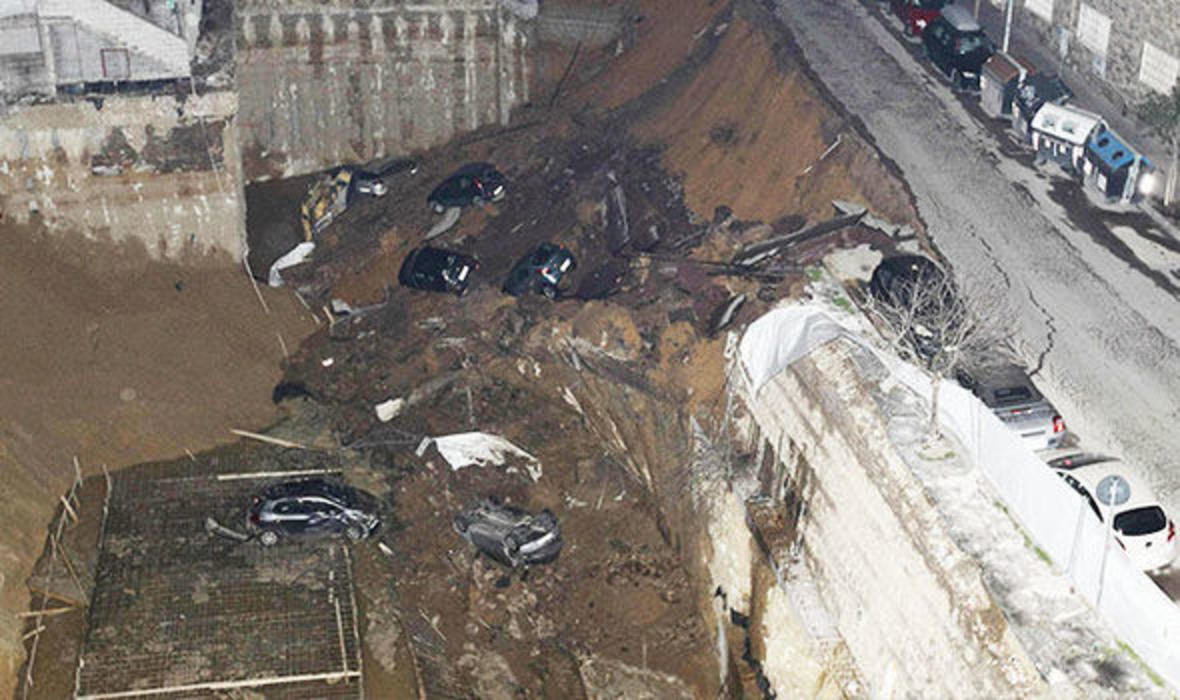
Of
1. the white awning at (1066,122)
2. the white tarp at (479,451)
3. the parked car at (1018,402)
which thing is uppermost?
the white awning at (1066,122)

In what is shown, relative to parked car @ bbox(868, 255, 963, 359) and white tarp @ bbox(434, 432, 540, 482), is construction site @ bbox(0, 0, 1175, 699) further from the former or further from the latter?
parked car @ bbox(868, 255, 963, 359)

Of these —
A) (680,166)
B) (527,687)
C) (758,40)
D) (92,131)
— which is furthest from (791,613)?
(92,131)

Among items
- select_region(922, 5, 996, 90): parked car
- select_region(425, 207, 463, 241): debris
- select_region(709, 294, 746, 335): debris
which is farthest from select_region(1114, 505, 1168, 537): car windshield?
select_region(425, 207, 463, 241): debris

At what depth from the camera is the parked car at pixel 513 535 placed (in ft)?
118

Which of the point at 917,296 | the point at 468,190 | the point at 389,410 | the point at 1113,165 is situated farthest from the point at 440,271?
the point at 1113,165

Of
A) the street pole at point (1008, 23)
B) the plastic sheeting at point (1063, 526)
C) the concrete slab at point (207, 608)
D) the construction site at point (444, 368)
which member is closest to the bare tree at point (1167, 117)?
the street pole at point (1008, 23)

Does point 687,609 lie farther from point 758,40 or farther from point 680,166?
point 758,40

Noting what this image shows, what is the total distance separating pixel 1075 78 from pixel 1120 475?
18963mm

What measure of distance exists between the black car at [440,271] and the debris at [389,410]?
442 centimetres

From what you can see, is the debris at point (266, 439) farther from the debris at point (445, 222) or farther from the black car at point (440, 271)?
the debris at point (445, 222)

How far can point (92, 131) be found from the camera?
45781mm

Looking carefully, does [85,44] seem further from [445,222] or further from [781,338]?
[781,338]

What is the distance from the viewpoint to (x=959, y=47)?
1746 inches

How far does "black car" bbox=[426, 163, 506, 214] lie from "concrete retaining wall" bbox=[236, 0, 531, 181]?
6900 millimetres
